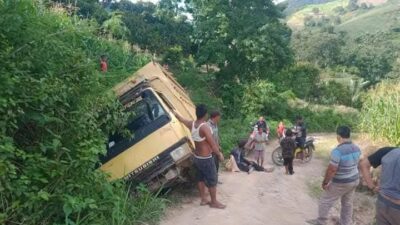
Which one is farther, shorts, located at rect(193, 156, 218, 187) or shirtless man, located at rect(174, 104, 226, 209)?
shorts, located at rect(193, 156, 218, 187)

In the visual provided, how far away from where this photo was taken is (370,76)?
48625 mm

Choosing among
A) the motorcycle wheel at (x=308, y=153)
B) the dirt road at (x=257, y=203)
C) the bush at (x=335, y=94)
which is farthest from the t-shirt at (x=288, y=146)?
the bush at (x=335, y=94)

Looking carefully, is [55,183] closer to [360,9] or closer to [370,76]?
[370,76]

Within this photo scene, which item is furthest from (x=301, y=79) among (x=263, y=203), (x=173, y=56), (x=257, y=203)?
(x=257, y=203)

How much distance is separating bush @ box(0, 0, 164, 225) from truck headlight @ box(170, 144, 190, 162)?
1.19 metres

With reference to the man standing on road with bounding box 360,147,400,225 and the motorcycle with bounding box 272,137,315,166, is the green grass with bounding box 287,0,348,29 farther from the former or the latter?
the man standing on road with bounding box 360,147,400,225

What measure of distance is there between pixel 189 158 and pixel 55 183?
273 cm

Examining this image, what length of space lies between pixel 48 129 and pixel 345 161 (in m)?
4.15

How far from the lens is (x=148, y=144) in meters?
7.64

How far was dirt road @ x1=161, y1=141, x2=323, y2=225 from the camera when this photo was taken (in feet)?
24.3

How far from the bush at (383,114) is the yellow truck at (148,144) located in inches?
293

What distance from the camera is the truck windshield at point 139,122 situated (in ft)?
25.5

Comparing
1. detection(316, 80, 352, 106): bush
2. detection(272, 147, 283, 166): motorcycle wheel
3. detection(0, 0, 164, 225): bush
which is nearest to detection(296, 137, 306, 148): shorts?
detection(272, 147, 283, 166): motorcycle wheel

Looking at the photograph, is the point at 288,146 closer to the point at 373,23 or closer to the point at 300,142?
the point at 300,142
